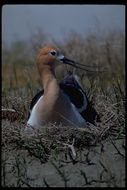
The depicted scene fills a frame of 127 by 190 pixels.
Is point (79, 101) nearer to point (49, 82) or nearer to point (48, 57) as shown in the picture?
point (49, 82)

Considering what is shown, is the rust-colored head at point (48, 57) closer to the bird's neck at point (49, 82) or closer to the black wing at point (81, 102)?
the bird's neck at point (49, 82)

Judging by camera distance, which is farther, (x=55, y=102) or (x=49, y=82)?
(x=49, y=82)

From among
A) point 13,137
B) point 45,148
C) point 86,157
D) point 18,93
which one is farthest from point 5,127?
point 18,93

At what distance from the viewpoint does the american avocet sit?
454 cm

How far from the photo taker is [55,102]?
4.57 metres

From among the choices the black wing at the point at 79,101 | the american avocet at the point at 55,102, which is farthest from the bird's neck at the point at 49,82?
the black wing at the point at 79,101

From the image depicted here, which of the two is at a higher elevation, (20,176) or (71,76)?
(71,76)

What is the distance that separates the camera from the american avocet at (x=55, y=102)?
14.9 ft

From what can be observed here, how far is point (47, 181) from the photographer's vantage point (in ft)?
12.6

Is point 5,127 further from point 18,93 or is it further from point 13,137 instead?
point 18,93

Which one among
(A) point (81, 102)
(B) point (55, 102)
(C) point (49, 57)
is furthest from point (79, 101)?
(C) point (49, 57)

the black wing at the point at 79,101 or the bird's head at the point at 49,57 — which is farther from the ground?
the bird's head at the point at 49,57

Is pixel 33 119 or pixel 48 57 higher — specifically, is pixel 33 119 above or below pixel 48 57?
below

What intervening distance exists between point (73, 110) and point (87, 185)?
97 cm
